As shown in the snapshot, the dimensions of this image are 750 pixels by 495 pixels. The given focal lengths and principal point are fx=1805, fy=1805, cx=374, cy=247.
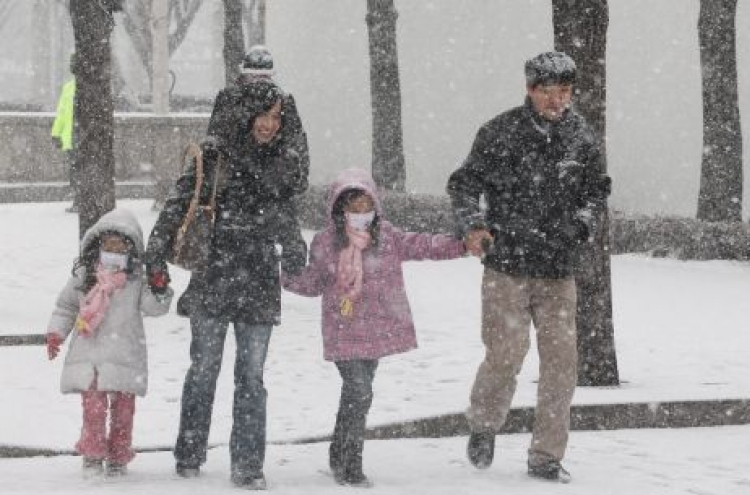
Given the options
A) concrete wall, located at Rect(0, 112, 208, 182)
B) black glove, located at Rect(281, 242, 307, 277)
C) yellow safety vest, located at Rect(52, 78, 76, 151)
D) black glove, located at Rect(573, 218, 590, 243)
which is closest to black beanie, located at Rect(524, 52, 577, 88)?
black glove, located at Rect(573, 218, 590, 243)

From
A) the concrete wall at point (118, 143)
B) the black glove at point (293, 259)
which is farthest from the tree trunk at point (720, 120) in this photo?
the black glove at point (293, 259)

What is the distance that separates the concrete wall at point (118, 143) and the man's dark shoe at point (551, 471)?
1796 centimetres

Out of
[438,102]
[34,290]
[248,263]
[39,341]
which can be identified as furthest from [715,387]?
[438,102]

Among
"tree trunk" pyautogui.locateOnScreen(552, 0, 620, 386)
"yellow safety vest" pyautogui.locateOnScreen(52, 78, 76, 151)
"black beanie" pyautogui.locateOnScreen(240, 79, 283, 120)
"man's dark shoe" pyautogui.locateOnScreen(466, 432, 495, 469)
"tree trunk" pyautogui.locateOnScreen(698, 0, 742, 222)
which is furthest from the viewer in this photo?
"yellow safety vest" pyautogui.locateOnScreen(52, 78, 76, 151)

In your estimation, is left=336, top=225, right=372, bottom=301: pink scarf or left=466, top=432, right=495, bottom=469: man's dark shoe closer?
left=336, top=225, right=372, bottom=301: pink scarf

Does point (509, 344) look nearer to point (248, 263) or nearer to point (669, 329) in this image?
point (248, 263)

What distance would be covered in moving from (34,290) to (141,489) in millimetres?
8268

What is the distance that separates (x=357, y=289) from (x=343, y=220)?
0.32m

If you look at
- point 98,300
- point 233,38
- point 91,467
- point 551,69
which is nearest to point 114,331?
point 98,300

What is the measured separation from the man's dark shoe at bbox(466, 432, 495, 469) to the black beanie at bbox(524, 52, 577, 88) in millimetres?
1576

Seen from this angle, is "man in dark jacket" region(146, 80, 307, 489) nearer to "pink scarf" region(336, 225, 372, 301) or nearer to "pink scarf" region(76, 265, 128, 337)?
"pink scarf" region(336, 225, 372, 301)

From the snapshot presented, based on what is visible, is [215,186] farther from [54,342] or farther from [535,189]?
[535,189]

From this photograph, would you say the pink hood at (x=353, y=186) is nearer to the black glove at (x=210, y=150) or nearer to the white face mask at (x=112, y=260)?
the black glove at (x=210, y=150)

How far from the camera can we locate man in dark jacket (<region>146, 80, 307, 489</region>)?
742 cm
